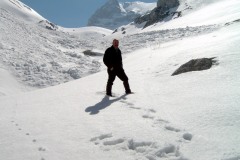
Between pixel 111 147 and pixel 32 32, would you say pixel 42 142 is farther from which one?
pixel 32 32

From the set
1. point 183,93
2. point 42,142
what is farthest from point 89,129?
point 183,93

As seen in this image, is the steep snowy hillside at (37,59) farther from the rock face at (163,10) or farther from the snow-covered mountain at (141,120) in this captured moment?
the rock face at (163,10)

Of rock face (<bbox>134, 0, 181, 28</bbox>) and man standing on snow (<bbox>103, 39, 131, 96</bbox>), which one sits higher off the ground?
rock face (<bbox>134, 0, 181, 28</bbox>)

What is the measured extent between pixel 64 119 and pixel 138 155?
2784 mm

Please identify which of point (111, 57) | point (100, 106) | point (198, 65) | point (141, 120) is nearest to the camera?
point (141, 120)

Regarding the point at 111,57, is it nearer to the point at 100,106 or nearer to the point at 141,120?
the point at 100,106

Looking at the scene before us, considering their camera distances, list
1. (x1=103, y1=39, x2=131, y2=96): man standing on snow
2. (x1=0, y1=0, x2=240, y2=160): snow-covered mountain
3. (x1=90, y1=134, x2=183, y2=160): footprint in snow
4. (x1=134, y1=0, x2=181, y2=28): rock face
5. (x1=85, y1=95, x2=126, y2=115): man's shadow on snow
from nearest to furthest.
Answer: (x1=90, y1=134, x2=183, y2=160): footprint in snow → (x1=0, y1=0, x2=240, y2=160): snow-covered mountain → (x1=85, y1=95, x2=126, y2=115): man's shadow on snow → (x1=103, y1=39, x2=131, y2=96): man standing on snow → (x1=134, y1=0, x2=181, y2=28): rock face

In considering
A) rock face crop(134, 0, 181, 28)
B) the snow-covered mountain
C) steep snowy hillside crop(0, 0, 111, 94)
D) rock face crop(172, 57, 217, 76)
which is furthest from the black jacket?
rock face crop(134, 0, 181, 28)

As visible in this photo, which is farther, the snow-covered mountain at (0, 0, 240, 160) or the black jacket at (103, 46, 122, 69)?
the black jacket at (103, 46, 122, 69)

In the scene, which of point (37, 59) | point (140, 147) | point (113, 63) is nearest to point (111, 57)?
point (113, 63)

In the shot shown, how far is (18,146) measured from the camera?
19.2ft

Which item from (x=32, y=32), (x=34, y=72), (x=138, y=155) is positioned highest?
(x=32, y=32)

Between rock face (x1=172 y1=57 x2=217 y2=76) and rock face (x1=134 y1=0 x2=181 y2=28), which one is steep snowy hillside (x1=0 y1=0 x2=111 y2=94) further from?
rock face (x1=134 y1=0 x2=181 y2=28)

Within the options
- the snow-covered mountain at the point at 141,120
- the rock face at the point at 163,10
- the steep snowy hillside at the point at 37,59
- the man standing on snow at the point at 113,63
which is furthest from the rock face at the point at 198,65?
the rock face at the point at 163,10
